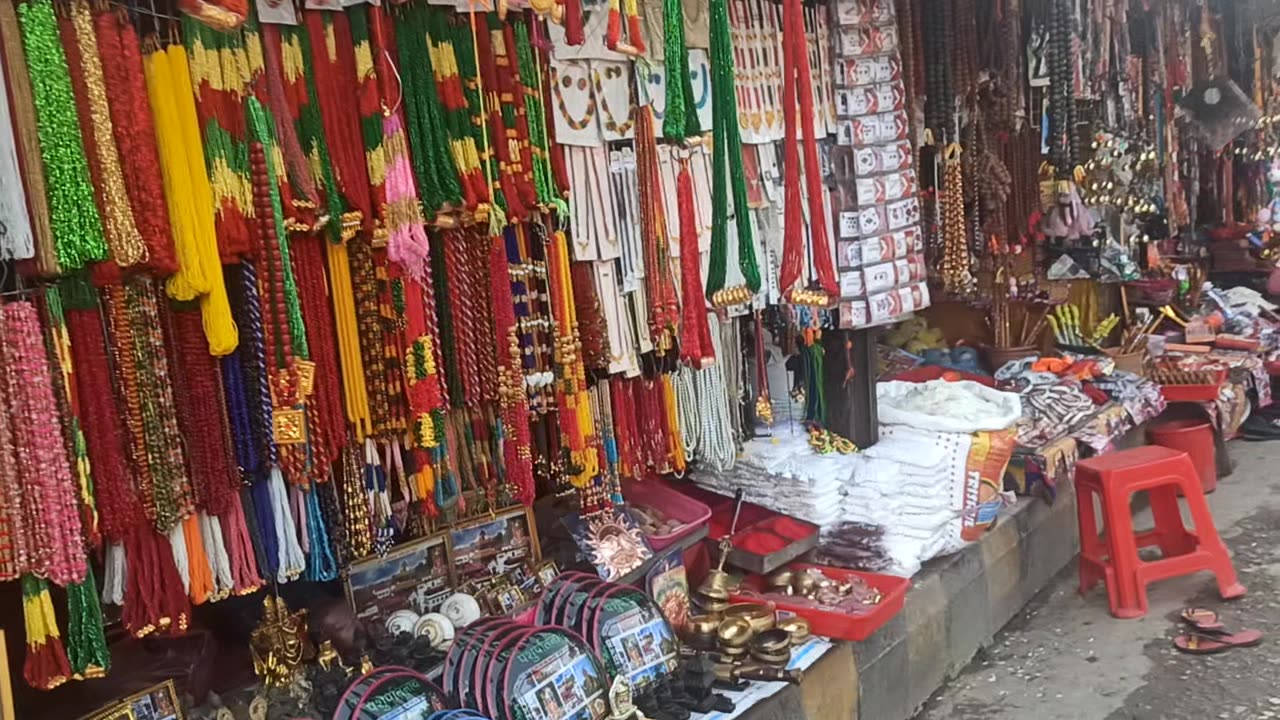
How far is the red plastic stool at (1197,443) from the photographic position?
21.9ft

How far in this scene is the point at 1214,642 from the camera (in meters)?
4.45

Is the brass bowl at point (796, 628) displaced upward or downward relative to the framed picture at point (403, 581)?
downward

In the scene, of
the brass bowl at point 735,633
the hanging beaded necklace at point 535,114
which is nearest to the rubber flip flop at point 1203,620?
the brass bowl at point 735,633

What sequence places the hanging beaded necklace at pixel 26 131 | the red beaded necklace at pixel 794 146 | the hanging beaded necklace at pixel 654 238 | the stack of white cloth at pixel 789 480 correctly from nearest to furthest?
the hanging beaded necklace at pixel 26 131, the red beaded necklace at pixel 794 146, the hanging beaded necklace at pixel 654 238, the stack of white cloth at pixel 789 480

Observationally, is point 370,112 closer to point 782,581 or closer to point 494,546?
point 494,546

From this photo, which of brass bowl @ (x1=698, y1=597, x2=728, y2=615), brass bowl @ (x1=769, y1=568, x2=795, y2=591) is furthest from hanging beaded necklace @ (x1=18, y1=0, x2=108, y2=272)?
brass bowl @ (x1=769, y1=568, x2=795, y2=591)

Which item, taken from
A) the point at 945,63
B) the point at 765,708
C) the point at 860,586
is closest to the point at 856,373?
the point at 860,586

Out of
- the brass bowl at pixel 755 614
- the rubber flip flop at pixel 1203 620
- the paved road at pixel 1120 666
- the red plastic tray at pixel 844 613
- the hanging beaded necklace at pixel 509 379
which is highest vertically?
the hanging beaded necklace at pixel 509 379

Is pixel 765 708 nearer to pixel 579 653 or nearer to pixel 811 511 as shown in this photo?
pixel 579 653

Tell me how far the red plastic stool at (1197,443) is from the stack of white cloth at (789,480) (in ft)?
10.7

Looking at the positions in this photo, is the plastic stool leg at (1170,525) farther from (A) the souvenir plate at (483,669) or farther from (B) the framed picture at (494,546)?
(A) the souvenir plate at (483,669)

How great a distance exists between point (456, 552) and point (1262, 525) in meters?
4.75

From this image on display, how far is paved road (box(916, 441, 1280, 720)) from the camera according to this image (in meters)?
4.01

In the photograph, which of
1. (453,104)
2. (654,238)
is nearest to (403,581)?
(654,238)
